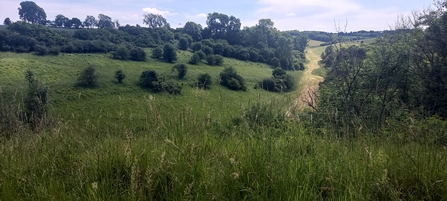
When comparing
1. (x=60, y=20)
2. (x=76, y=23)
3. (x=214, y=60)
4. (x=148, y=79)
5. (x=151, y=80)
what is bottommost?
Answer: (x=151, y=80)

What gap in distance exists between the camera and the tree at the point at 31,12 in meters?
138

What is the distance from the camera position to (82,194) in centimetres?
250

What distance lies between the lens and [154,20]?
152000 millimetres

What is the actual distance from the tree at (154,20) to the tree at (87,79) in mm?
94166

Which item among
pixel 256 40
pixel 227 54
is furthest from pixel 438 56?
pixel 256 40

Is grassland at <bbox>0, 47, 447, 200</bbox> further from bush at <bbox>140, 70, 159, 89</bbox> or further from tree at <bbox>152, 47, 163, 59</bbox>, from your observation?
tree at <bbox>152, 47, 163, 59</bbox>

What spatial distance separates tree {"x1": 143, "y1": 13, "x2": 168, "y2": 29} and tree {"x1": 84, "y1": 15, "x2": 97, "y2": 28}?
2549 centimetres

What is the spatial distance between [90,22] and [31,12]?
2963 centimetres

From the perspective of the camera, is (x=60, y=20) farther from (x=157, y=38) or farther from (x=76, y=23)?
(x=157, y=38)

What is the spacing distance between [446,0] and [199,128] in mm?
34264

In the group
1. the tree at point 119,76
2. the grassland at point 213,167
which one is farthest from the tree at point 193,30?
the grassland at point 213,167

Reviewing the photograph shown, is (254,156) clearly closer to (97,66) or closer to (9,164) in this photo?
(9,164)

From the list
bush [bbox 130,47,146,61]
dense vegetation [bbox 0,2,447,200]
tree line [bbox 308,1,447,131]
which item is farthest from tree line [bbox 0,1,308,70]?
dense vegetation [bbox 0,2,447,200]

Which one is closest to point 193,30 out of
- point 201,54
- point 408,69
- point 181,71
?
point 201,54
